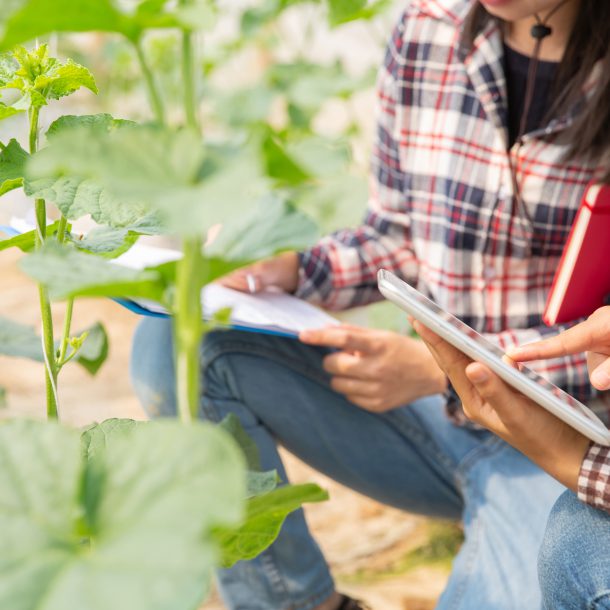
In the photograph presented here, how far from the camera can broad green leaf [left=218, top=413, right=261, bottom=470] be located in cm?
82

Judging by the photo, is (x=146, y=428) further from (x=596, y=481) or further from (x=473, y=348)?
(x=596, y=481)

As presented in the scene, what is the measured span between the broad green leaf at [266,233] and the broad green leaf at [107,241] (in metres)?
0.16

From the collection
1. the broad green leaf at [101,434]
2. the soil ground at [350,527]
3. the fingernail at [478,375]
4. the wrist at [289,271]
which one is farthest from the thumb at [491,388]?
the soil ground at [350,527]

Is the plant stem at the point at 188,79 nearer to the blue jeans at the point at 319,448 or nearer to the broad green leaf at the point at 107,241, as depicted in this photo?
the broad green leaf at the point at 107,241

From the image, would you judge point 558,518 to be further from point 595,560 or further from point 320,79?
point 320,79

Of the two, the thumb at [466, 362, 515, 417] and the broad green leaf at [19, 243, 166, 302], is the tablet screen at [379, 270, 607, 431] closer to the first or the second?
the thumb at [466, 362, 515, 417]

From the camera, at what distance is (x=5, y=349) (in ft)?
2.64

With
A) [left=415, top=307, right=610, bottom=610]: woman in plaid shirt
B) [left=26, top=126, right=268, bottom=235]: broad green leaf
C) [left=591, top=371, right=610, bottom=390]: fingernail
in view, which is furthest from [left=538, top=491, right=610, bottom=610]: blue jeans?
[left=26, top=126, right=268, bottom=235]: broad green leaf

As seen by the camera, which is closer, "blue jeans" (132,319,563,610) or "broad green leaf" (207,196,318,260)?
"broad green leaf" (207,196,318,260)

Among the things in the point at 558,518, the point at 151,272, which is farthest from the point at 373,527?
the point at 151,272

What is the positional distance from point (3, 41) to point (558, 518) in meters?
0.68

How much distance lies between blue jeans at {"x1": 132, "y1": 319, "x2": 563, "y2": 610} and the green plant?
0.68 meters

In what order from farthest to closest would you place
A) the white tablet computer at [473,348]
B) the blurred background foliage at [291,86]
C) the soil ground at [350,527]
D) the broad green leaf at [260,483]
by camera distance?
the soil ground at [350,527] → the white tablet computer at [473,348] → the broad green leaf at [260,483] → the blurred background foliage at [291,86]

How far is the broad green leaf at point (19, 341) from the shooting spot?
0.81 m
